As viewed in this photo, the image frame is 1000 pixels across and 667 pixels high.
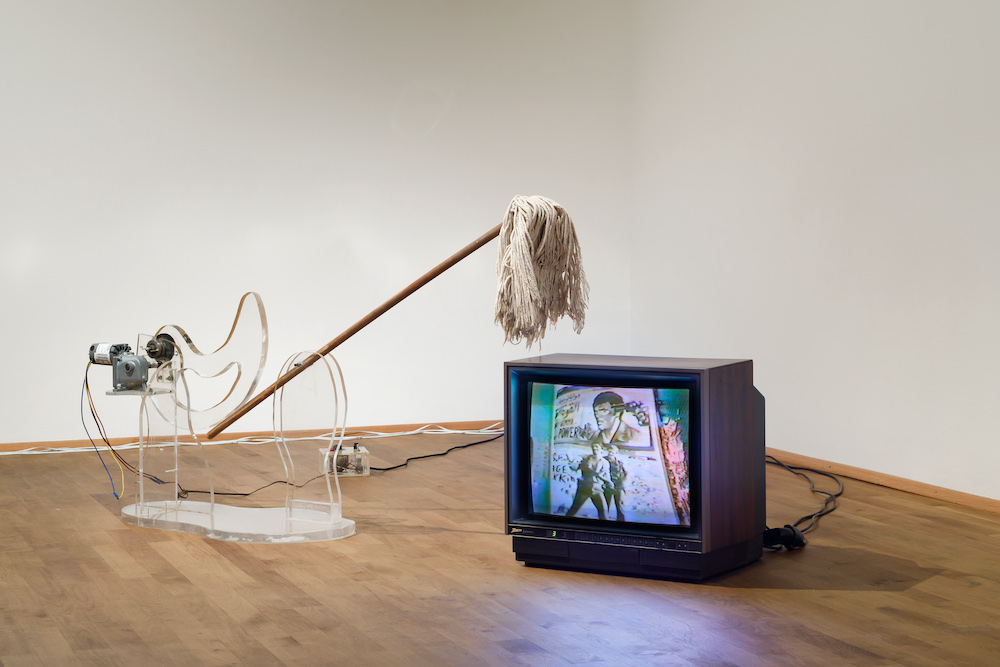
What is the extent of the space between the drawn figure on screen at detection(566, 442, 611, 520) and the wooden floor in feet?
0.68

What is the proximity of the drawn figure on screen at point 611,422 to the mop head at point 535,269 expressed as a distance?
0.92ft

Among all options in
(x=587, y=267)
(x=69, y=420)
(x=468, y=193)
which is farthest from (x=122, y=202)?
(x=587, y=267)

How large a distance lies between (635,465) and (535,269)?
0.62m

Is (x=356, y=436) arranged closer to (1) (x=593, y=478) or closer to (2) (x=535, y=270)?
(2) (x=535, y=270)

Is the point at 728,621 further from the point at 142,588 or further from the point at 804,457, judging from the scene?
the point at 804,457

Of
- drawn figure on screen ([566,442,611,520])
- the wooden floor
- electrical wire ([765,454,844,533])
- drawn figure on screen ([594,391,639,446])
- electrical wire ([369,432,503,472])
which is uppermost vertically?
drawn figure on screen ([594,391,639,446])

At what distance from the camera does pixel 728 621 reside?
6.75 ft

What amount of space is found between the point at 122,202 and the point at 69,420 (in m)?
1.11

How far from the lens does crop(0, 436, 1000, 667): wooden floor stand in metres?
→ 1.88

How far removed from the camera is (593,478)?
2377 mm

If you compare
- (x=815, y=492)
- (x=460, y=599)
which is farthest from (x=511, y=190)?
(x=460, y=599)

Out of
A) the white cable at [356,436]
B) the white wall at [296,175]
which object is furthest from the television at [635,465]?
the white wall at [296,175]

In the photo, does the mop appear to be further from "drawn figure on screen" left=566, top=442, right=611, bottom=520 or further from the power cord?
the power cord

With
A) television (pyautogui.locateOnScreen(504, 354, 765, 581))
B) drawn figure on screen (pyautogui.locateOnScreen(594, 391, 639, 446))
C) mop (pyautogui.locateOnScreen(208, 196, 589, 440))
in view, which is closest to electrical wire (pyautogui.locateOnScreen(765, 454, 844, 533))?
television (pyautogui.locateOnScreen(504, 354, 765, 581))
